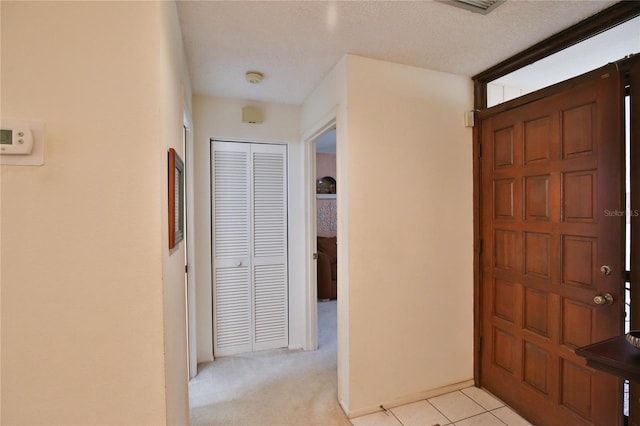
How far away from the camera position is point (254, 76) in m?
2.38

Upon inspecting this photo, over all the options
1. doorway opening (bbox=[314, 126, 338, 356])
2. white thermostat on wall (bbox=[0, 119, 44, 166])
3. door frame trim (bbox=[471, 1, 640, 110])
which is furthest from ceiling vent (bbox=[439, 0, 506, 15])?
white thermostat on wall (bbox=[0, 119, 44, 166])

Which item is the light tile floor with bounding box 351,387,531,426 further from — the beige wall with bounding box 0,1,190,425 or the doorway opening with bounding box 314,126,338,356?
the beige wall with bounding box 0,1,190,425

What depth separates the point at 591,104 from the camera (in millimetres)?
1716

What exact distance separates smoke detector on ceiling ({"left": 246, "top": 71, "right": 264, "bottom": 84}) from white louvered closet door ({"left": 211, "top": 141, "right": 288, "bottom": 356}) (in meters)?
0.70

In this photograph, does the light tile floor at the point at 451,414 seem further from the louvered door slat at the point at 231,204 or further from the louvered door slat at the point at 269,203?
the louvered door slat at the point at 231,204

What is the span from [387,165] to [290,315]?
1826mm

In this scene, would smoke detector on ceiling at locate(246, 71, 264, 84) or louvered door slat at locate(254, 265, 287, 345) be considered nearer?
smoke detector on ceiling at locate(246, 71, 264, 84)

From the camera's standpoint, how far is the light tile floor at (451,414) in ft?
6.68

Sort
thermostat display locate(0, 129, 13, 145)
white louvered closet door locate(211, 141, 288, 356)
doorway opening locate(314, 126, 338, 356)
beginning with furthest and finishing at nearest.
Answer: doorway opening locate(314, 126, 338, 356) → white louvered closet door locate(211, 141, 288, 356) → thermostat display locate(0, 129, 13, 145)

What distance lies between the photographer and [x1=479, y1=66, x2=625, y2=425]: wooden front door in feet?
5.37

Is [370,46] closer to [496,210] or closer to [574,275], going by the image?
[496,210]

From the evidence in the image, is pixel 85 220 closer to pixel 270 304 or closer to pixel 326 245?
pixel 270 304

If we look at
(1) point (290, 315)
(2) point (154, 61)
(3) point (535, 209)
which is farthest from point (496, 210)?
(2) point (154, 61)

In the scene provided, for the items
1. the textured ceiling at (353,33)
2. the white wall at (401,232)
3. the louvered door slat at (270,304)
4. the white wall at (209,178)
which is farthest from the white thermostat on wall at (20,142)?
the louvered door slat at (270,304)
